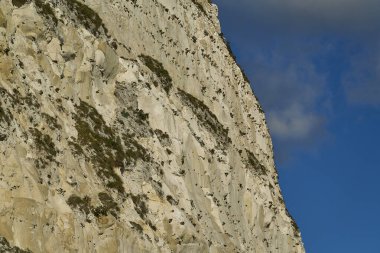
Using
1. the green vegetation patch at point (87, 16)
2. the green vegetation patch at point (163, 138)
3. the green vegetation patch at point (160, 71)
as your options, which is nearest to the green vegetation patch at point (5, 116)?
the green vegetation patch at point (87, 16)

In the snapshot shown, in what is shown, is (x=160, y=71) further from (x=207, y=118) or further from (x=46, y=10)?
(x=46, y=10)

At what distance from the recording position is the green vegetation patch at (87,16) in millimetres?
52844

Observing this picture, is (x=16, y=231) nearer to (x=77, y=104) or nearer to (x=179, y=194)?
(x=77, y=104)

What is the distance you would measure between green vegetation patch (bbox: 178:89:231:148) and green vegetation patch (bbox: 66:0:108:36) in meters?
10.2

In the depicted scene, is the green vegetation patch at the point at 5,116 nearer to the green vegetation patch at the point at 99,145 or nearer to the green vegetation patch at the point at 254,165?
the green vegetation patch at the point at 99,145

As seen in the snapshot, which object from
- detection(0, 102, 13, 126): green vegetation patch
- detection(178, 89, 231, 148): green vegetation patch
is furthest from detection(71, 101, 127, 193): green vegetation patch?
detection(178, 89, 231, 148): green vegetation patch

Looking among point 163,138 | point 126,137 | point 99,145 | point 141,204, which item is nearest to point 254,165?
point 163,138

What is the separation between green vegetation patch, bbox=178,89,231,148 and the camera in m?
63.5

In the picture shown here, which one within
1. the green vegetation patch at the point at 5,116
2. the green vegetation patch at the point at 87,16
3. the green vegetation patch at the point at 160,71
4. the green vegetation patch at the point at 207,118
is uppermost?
the green vegetation patch at the point at 207,118

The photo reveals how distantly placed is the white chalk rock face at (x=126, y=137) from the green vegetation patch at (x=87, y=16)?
4.8 inches

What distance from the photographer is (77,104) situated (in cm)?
4816

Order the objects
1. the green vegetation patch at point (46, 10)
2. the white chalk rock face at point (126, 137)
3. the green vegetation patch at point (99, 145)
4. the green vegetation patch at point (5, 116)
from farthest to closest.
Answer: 1. the green vegetation patch at point (46, 10)
2. the green vegetation patch at point (99, 145)
3. the white chalk rock face at point (126, 137)
4. the green vegetation patch at point (5, 116)

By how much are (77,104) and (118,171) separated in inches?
187

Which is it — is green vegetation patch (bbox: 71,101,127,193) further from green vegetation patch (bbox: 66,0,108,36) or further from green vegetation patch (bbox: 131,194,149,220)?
green vegetation patch (bbox: 66,0,108,36)
